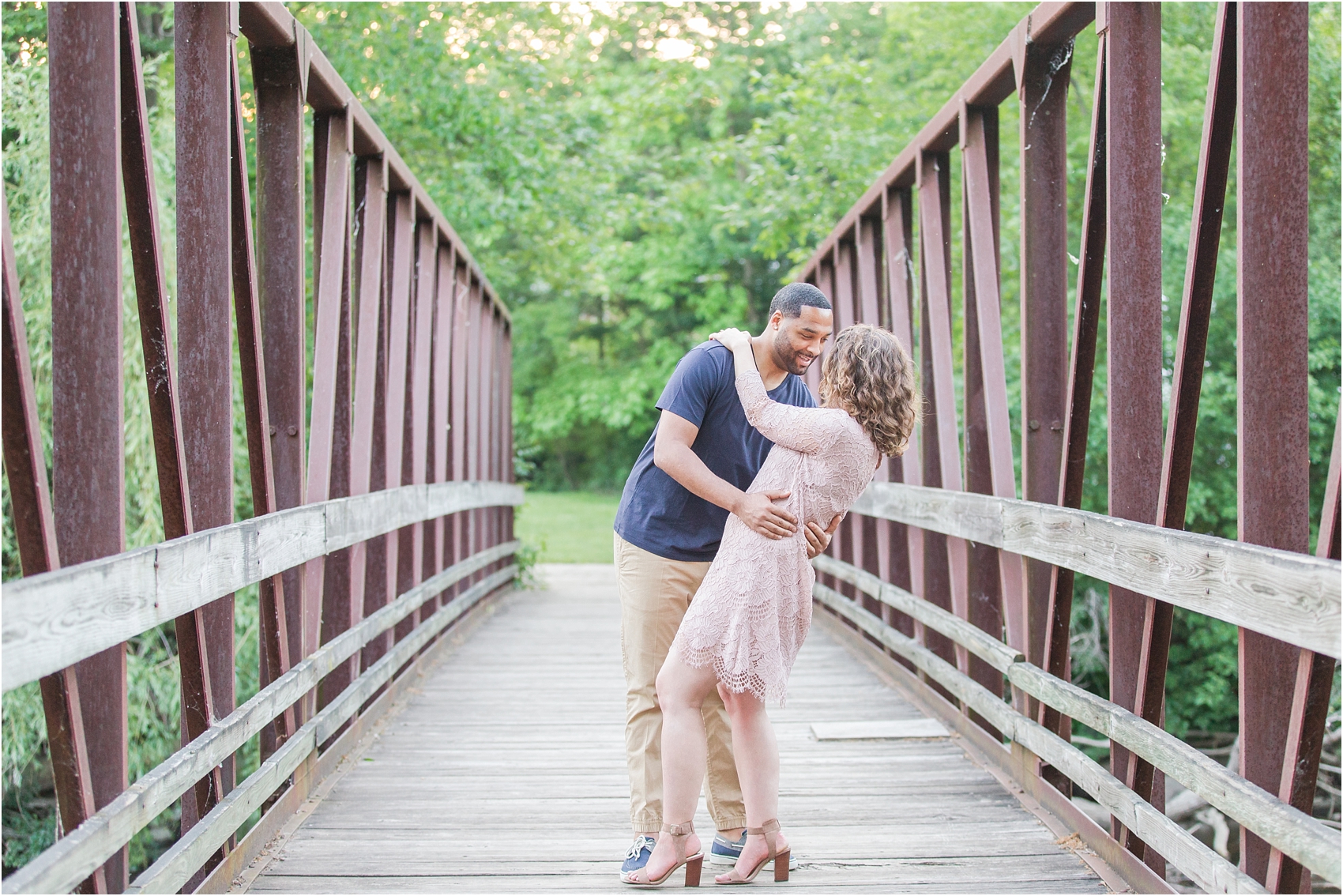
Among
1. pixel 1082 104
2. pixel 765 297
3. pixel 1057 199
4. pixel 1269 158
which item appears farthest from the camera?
pixel 765 297

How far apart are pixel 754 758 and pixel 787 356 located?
3.41 feet

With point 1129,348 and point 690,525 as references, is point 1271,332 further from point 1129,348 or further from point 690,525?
point 690,525

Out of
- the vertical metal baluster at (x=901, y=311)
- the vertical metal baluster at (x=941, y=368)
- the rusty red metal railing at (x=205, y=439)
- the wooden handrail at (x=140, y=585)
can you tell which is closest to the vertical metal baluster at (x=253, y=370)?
the rusty red metal railing at (x=205, y=439)

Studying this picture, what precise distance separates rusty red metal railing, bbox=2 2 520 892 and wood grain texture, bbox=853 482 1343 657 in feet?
6.95

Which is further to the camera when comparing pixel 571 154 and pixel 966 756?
pixel 571 154

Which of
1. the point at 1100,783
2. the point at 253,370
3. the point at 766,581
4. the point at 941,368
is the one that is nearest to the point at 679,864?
the point at 766,581

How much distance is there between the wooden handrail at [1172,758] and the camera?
2055mm

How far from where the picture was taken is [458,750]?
4.62 metres

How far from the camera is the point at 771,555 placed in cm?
290

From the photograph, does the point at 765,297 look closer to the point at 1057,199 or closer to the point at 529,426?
the point at 529,426

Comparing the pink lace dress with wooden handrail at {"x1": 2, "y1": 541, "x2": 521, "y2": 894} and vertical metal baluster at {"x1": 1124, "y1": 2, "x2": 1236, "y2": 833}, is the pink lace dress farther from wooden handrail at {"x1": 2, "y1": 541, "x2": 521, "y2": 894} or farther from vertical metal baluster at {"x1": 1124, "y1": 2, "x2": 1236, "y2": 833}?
wooden handrail at {"x1": 2, "y1": 541, "x2": 521, "y2": 894}

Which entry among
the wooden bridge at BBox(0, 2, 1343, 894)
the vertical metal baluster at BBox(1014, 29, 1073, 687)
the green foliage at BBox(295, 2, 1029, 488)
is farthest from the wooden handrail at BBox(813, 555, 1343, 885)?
the green foliage at BBox(295, 2, 1029, 488)

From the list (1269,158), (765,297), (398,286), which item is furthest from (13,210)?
(765,297)

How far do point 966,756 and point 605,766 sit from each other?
1358 mm
